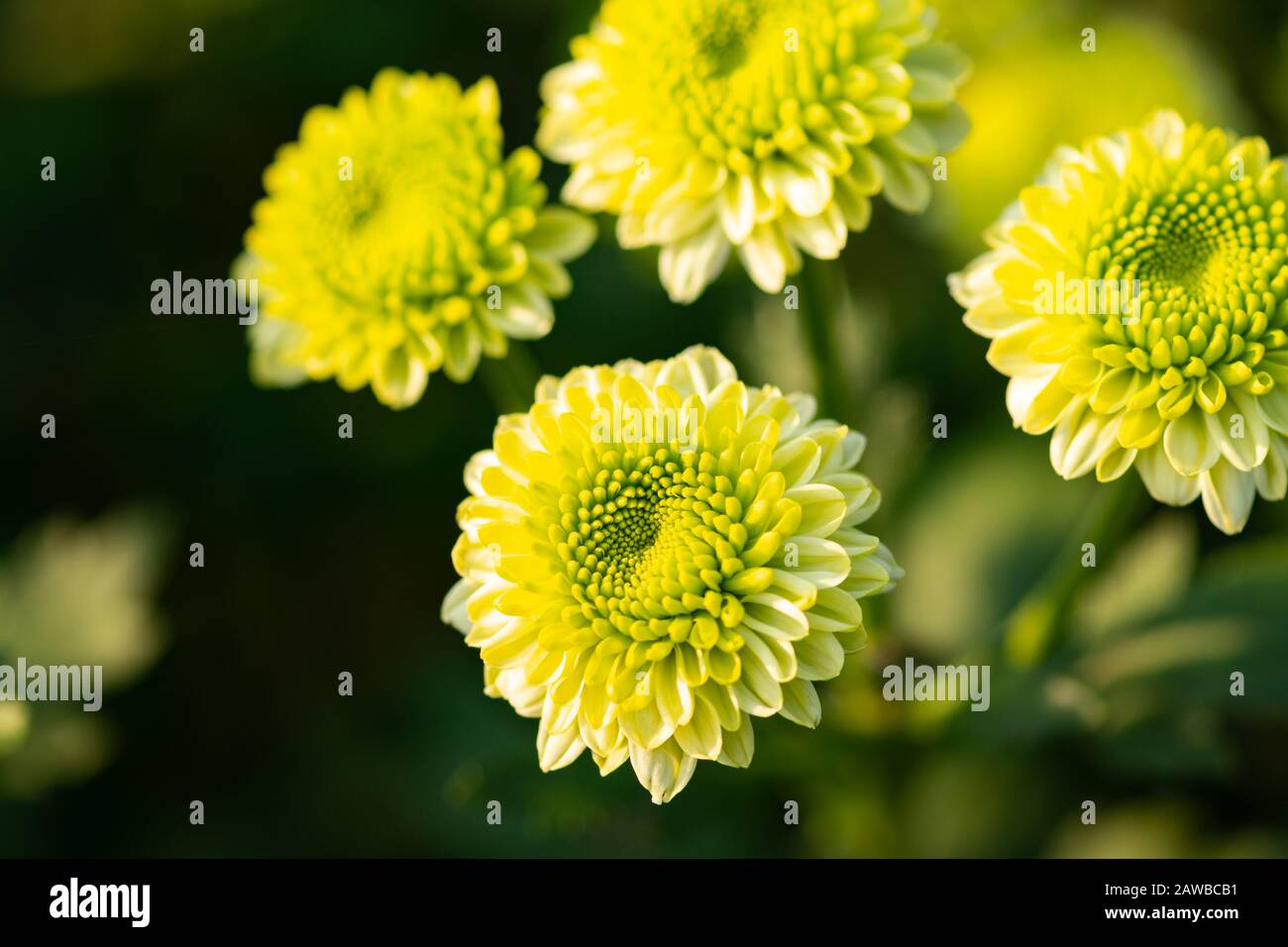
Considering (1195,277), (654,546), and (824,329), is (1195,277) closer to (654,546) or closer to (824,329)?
(824,329)

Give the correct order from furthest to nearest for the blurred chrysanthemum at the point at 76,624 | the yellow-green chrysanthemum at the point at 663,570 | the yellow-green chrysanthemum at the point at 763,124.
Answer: the blurred chrysanthemum at the point at 76,624 → the yellow-green chrysanthemum at the point at 763,124 → the yellow-green chrysanthemum at the point at 663,570

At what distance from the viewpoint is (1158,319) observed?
1.83 meters

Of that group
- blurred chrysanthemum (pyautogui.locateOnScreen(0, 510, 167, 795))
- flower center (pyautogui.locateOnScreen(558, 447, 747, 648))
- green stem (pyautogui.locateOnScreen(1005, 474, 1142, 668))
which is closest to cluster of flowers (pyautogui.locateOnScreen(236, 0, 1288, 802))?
flower center (pyautogui.locateOnScreen(558, 447, 747, 648))

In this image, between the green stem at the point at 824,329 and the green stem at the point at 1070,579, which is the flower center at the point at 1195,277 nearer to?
the green stem at the point at 1070,579

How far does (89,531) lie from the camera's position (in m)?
3.24

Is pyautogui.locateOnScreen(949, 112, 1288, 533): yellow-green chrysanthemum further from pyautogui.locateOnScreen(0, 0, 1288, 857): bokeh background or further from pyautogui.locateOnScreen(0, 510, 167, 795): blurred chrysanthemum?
pyautogui.locateOnScreen(0, 510, 167, 795): blurred chrysanthemum

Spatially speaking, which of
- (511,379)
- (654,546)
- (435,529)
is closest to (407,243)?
(511,379)

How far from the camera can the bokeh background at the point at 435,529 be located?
8.55 feet

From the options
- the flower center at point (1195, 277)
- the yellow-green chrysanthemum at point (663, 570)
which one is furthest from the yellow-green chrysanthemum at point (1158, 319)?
the yellow-green chrysanthemum at point (663, 570)

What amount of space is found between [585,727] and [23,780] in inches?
80.0

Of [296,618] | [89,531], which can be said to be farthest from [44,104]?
[296,618]

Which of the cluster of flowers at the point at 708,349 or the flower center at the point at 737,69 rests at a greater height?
the flower center at the point at 737,69

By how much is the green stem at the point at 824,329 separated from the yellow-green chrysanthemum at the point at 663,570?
0.41m
